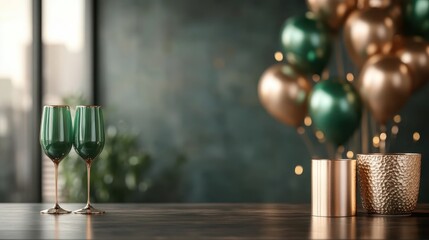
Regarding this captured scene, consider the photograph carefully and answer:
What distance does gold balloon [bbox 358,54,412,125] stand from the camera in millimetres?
4012

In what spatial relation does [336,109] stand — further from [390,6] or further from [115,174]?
[115,174]

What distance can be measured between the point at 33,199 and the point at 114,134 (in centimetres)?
68

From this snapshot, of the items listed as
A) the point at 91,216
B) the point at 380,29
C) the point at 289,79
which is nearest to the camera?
the point at 91,216

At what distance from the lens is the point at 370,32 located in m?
4.09

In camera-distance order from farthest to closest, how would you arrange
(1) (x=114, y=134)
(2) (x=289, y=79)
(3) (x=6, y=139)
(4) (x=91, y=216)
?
1. (1) (x=114, y=134)
2. (3) (x=6, y=139)
3. (2) (x=289, y=79)
4. (4) (x=91, y=216)

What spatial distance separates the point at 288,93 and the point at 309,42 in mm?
307

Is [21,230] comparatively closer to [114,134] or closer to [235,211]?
[235,211]

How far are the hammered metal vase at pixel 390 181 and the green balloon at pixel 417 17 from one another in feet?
8.31

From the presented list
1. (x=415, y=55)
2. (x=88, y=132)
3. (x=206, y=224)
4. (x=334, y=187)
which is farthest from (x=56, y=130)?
(x=415, y=55)

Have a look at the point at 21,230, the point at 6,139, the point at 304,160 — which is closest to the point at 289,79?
the point at 304,160

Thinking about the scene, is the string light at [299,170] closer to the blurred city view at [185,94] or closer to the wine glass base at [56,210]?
the blurred city view at [185,94]

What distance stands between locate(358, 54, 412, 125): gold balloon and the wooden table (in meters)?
2.13

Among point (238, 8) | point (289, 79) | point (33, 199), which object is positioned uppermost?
point (238, 8)

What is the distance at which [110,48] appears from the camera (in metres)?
5.95
